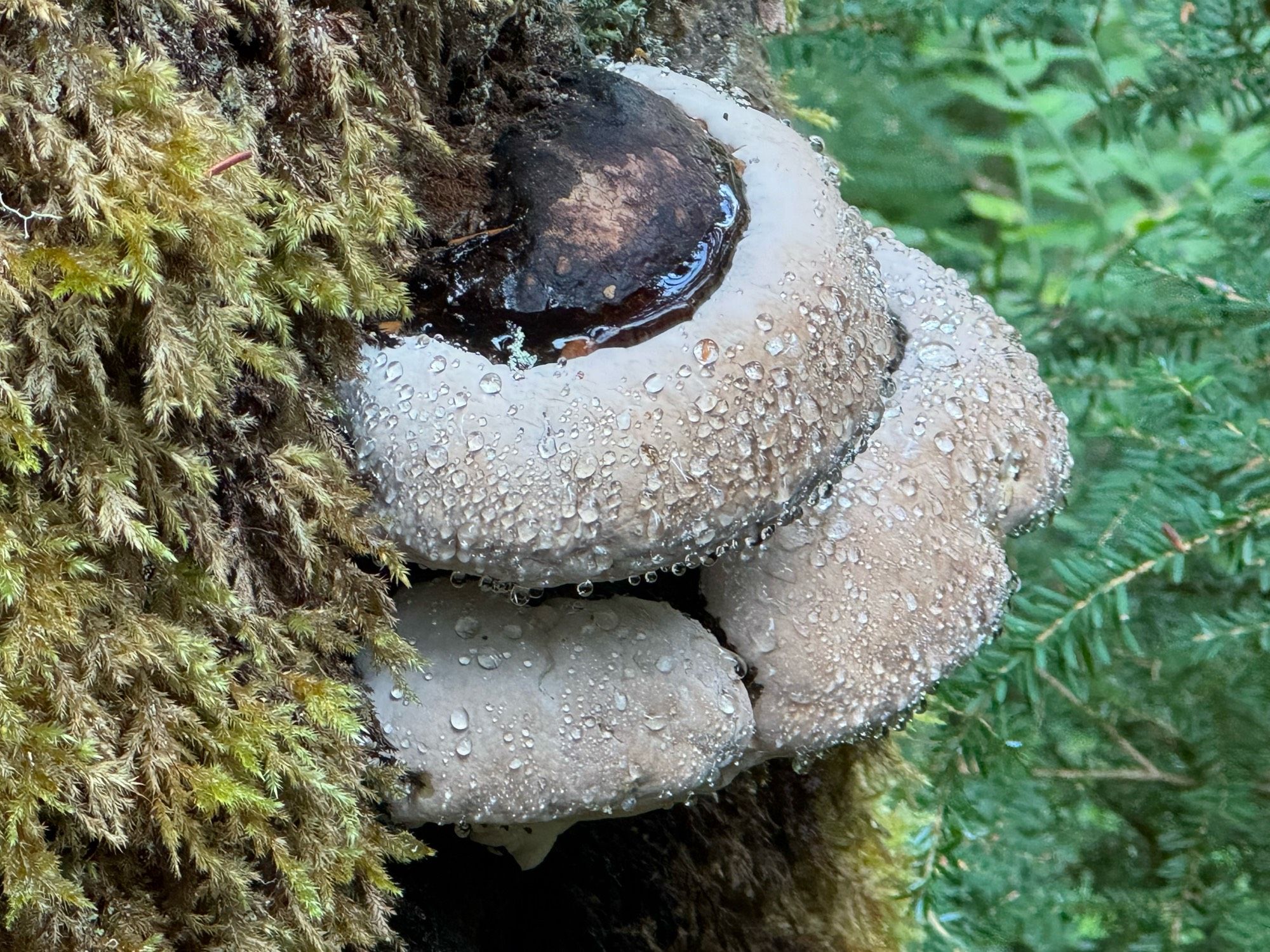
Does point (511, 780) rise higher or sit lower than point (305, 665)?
lower

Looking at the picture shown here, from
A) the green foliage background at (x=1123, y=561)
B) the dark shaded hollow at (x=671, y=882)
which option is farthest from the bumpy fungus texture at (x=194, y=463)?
the green foliage background at (x=1123, y=561)

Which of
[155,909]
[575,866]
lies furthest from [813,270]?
[575,866]

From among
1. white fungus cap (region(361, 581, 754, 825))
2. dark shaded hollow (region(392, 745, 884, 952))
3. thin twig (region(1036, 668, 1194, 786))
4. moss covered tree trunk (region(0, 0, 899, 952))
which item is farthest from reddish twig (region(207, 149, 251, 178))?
thin twig (region(1036, 668, 1194, 786))

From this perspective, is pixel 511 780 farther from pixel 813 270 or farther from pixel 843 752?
pixel 843 752

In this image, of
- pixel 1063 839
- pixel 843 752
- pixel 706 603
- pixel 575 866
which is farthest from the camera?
pixel 1063 839

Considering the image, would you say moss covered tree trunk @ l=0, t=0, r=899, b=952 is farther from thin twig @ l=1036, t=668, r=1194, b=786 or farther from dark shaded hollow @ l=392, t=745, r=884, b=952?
Answer: thin twig @ l=1036, t=668, r=1194, b=786

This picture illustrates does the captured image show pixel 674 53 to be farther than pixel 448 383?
Yes

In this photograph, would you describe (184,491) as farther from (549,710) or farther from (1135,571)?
(1135,571)
